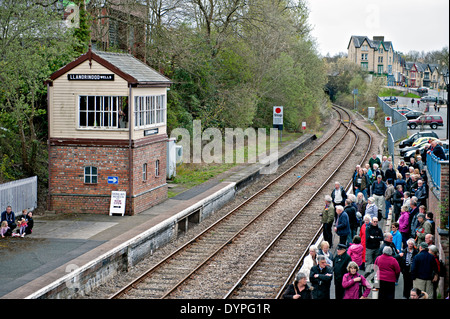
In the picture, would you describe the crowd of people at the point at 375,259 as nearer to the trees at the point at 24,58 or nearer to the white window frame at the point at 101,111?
the white window frame at the point at 101,111

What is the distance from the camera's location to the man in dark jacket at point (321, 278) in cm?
1048

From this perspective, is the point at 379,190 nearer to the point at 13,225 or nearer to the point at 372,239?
the point at 372,239

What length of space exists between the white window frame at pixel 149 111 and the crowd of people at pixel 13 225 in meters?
4.89

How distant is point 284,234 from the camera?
19500 millimetres

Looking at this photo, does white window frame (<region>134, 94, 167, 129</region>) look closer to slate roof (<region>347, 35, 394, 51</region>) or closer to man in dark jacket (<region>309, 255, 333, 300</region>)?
man in dark jacket (<region>309, 255, 333, 300</region>)

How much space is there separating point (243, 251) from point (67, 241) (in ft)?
16.3

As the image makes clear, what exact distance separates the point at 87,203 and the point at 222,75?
2109cm

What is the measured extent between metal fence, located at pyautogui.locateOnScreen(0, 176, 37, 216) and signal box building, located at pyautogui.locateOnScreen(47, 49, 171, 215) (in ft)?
2.47

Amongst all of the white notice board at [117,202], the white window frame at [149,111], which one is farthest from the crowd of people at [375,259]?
the white window frame at [149,111]

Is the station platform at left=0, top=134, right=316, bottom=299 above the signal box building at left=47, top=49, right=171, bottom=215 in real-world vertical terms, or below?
below

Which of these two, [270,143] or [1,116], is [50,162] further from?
[270,143]

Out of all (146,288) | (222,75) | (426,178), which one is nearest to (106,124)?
(146,288)

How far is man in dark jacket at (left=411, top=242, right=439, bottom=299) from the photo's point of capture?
1083 centimetres
